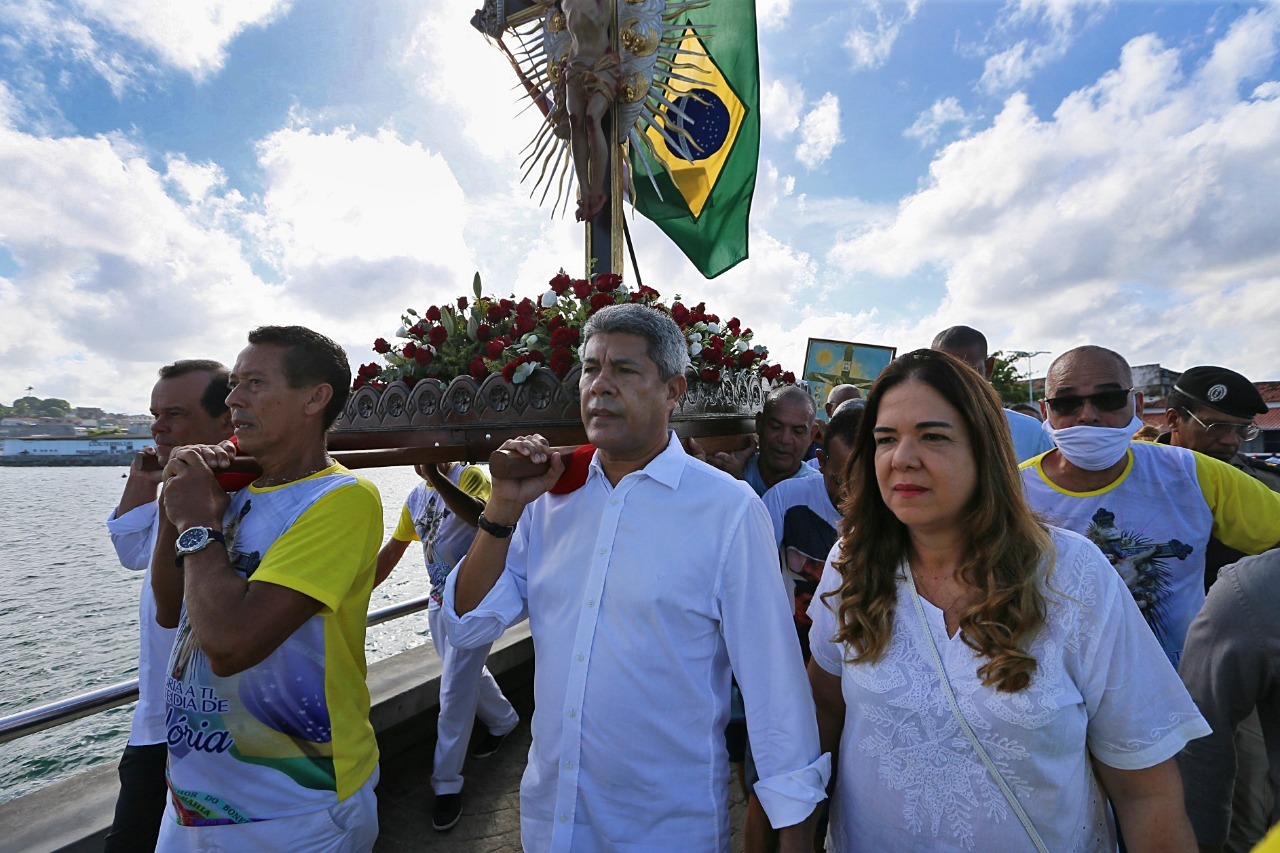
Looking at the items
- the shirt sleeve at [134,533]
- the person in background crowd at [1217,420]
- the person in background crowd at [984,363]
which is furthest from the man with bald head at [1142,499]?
the shirt sleeve at [134,533]

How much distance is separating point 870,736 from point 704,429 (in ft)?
3.96

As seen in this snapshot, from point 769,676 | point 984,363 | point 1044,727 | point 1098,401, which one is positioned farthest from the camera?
point 984,363

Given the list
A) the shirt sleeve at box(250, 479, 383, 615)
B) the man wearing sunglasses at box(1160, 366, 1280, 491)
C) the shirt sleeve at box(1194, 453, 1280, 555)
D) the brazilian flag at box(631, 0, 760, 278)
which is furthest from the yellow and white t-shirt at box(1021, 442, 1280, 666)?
the brazilian flag at box(631, 0, 760, 278)

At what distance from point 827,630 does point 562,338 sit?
1.18 metres

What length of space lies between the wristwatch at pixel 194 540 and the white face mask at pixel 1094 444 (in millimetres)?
2743

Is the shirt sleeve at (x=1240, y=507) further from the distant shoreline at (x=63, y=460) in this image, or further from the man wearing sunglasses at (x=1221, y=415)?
the distant shoreline at (x=63, y=460)

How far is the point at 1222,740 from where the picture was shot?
5.67 feet

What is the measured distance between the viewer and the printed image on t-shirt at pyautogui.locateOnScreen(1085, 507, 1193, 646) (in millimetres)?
2193

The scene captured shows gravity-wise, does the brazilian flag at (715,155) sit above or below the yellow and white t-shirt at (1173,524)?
above

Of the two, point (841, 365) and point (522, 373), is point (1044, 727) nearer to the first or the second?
point (522, 373)

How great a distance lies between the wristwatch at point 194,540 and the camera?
60.0 inches

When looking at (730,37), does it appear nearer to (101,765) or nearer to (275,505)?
(275,505)

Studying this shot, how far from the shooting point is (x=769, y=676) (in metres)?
1.53

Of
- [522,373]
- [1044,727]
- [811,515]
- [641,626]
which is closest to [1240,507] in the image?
[811,515]
